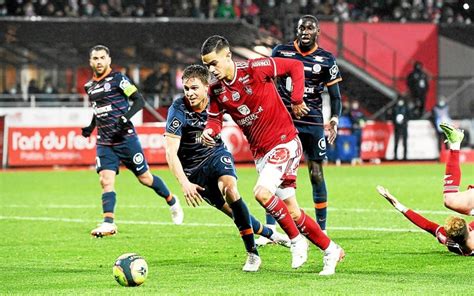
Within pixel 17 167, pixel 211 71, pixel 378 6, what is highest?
pixel 211 71

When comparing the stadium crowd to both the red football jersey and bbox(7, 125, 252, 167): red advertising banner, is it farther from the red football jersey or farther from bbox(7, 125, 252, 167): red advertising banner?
the red football jersey

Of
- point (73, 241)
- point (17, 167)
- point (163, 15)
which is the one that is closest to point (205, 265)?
point (73, 241)

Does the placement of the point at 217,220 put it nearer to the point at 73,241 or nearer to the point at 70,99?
the point at 73,241

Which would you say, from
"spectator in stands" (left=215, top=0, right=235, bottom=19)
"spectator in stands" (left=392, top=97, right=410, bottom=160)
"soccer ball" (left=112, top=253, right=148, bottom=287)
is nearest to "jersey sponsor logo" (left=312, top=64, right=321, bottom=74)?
"soccer ball" (left=112, top=253, right=148, bottom=287)

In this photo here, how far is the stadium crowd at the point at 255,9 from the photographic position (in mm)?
36797

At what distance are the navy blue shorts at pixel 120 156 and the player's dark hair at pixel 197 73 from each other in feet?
15.5

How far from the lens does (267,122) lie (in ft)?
32.4

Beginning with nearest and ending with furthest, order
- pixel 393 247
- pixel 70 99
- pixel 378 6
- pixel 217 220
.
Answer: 1. pixel 393 247
2. pixel 217 220
3. pixel 70 99
4. pixel 378 6

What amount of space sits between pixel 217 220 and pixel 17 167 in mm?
14684

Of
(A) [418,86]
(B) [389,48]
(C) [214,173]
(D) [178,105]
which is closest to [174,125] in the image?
(D) [178,105]

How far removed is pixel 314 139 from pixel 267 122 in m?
3.20

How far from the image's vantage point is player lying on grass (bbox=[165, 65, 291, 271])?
398 inches

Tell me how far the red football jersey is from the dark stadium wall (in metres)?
29.0

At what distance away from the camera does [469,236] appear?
1074 centimetres
